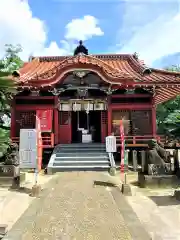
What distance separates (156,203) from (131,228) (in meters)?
2.29

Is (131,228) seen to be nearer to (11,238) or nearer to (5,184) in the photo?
(11,238)

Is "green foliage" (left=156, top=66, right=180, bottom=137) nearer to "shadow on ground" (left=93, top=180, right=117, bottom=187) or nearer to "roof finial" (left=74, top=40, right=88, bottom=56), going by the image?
"shadow on ground" (left=93, top=180, right=117, bottom=187)

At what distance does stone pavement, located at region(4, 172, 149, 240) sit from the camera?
15.6 feet

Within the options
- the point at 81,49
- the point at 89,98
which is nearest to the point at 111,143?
the point at 89,98

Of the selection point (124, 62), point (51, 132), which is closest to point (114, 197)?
point (51, 132)

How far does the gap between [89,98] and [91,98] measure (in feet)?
0.37

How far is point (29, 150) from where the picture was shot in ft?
27.6

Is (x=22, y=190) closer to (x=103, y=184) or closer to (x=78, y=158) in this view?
(x=103, y=184)

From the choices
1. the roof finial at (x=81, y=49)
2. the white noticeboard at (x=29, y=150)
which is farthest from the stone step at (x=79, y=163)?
the roof finial at (x=81, y=49)

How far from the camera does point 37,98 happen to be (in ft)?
52.7

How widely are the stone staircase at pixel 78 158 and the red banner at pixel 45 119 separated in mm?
1205

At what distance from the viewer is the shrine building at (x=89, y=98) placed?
14992 millimetres

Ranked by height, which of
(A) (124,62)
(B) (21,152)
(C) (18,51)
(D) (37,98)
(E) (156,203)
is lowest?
(E) (156,203)

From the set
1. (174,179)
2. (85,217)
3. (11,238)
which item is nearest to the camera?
(11,238)
